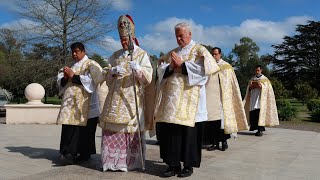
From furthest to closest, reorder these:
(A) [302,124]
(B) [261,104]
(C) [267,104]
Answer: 1. (A) [302,124]
2. (C) [267,104]
3. (B) [261,104]

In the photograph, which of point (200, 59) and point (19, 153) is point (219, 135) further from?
point (19, 153)

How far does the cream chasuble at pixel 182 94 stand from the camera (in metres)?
5.37

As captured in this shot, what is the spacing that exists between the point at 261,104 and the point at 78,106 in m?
6.39

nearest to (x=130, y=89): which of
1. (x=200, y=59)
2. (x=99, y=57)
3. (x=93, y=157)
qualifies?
(x=200, y=59)

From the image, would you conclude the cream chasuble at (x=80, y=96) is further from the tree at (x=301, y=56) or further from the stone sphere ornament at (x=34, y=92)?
the tree at (x=301, y=56)

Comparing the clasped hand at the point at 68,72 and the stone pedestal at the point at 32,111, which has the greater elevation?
the clasped hand at the point at 68,72

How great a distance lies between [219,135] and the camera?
806 centimetres

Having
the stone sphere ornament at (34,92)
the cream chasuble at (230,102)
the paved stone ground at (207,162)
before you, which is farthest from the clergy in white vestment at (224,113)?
the stone sphere ornament at (34,92)

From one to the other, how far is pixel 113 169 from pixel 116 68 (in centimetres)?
146

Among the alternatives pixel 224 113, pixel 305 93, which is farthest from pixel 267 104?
pixel 305 93

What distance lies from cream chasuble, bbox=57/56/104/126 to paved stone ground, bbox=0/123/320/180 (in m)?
0.75

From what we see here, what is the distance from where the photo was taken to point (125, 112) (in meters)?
5.70

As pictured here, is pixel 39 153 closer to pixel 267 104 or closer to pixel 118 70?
pixel 118 70

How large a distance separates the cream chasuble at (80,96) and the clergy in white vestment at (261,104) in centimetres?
616
